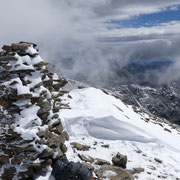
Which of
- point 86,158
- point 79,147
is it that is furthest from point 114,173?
point 79,147

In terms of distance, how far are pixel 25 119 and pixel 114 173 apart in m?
6.76

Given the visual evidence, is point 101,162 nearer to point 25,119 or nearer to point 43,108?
point 43,108

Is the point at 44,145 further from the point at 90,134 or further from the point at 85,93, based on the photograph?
the point at 85,93

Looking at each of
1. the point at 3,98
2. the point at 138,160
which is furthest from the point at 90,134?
the point at 3,98

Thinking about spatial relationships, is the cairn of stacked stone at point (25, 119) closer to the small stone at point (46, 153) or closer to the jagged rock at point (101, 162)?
the small stone at point (46, 153)

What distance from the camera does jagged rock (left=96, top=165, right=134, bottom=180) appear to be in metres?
13.6

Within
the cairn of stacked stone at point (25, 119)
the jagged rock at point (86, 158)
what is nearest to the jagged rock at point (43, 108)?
the cairn of stacked stone at point (25, 119)

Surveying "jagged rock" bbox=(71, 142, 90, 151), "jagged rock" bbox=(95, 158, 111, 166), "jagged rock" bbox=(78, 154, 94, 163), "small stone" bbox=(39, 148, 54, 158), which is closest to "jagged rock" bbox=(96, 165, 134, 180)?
"jagged rock" bbox=(95, 158, 111, 166)

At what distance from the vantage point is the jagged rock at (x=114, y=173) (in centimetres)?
1362

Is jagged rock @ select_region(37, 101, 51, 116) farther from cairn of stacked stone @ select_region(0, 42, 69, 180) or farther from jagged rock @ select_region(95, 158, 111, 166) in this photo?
jagged rock @ select_region(95, 158, 111, 166)

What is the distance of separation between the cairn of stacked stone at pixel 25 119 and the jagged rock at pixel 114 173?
2.93 meters

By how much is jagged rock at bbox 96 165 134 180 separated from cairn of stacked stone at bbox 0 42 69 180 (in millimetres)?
2934

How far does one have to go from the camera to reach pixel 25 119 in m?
13.3

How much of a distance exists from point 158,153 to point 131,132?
10.7 ft
